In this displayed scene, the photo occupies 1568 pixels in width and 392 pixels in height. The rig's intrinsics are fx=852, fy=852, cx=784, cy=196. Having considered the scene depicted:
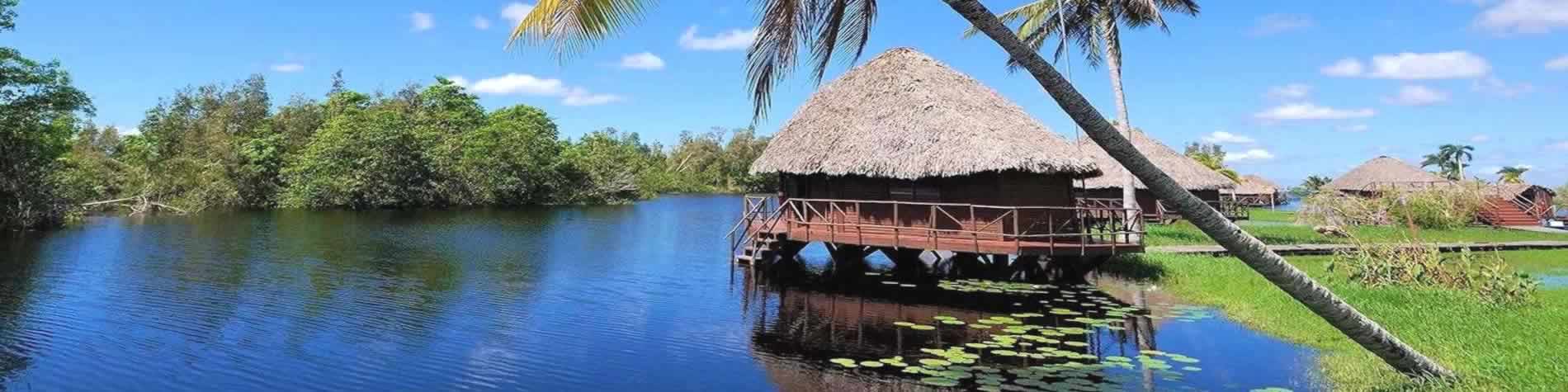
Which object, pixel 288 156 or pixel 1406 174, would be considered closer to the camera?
pixel 1406 174

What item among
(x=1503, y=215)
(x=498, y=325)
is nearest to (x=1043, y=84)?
(x=498, y=325)

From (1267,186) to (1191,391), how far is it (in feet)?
194

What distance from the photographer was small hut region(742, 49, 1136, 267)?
15.0 metres

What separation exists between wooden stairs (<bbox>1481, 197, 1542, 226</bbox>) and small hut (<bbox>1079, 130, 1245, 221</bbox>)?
31.7 ft

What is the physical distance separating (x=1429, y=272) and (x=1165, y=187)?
10006 mm

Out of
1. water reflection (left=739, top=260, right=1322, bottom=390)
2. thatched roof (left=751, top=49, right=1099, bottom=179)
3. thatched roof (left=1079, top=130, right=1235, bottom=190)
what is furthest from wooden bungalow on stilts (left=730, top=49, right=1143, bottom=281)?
thatched roof (left=1079, top=130, right=1235, bottom=190)

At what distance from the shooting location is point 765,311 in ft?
41.3

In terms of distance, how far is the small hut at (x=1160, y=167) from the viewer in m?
28.7

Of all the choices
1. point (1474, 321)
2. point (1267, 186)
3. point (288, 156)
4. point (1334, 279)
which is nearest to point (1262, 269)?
point (1474, 321)

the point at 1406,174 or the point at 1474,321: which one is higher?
the point at 1406,174

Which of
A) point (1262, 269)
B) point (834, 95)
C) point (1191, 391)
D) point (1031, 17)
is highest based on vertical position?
point (1031, 17)

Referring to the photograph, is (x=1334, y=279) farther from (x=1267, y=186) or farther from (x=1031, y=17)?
(x=1267, y=186)

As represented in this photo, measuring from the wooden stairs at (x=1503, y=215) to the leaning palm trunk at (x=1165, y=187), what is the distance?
116 ft

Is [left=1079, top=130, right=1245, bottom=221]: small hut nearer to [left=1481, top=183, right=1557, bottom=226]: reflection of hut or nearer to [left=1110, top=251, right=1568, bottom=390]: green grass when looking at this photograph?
[left=1481, top=183, right=1557, bottom=226]: reflection of hut
